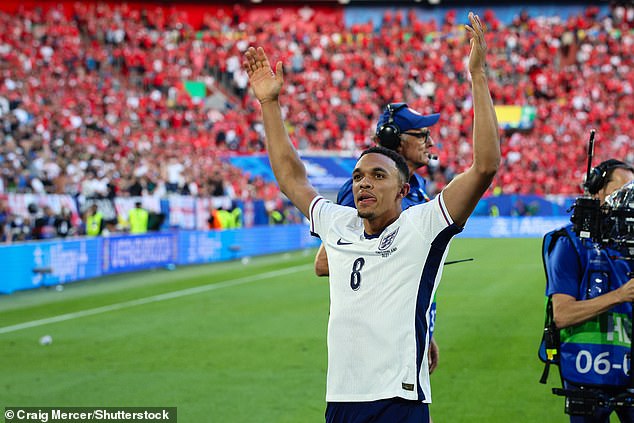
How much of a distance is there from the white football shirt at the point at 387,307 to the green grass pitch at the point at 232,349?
4658 millimetres

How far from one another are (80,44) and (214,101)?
23.8 ft

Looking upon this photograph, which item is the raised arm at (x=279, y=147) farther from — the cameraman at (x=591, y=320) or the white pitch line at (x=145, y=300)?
the white pitch line at (x=145, y=300)

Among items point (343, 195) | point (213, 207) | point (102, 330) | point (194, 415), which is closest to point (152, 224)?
point (213, 207)

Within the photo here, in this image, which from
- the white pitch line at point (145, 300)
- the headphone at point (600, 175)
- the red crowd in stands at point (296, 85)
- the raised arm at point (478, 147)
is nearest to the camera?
the raised arm at point (478, 147)

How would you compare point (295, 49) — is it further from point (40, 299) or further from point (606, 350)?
point (606, 350)

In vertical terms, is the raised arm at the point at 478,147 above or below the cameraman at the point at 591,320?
above

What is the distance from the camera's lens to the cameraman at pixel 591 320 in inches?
182

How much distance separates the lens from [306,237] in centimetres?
3491

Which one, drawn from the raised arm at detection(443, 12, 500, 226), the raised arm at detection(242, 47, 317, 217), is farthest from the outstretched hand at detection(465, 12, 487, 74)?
the raised arm at detection(242, 47, 317, 217)

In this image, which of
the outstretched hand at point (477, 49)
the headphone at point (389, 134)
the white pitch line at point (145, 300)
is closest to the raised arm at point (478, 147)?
the outstretched hand at point (477, 49)

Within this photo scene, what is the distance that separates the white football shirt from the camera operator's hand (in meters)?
1.00

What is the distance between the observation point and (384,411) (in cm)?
389

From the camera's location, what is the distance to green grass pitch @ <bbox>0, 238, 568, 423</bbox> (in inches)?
359

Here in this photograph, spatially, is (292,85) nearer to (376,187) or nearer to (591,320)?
(591,320)
